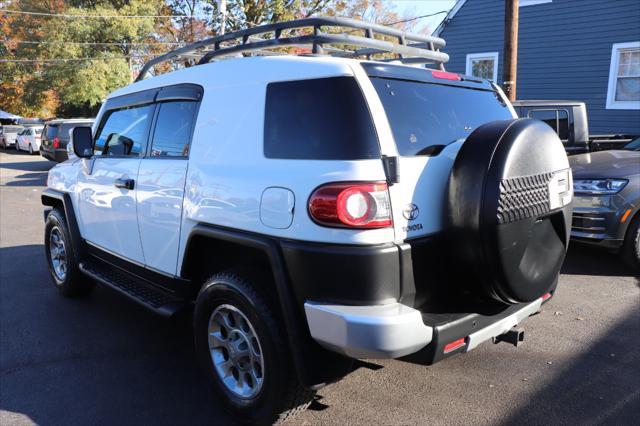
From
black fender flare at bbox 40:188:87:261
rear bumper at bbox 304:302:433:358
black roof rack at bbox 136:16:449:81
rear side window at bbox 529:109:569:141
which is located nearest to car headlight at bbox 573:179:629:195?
rear side window at bbox 529:109:569:141

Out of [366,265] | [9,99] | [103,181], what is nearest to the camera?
[366,265]

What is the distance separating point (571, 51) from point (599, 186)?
9006mm

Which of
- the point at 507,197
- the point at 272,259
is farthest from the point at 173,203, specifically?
the point at 507,197

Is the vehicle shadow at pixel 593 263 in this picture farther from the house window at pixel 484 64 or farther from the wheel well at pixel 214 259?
the house window at pixel 484 64

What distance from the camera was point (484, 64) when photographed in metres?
14.5

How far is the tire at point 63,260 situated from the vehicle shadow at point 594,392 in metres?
3.97

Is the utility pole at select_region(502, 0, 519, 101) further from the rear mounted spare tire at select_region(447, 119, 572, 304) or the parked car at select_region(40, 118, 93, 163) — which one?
the parked car at select_region(40, 118, 93, 163)

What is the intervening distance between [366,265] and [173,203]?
154cm

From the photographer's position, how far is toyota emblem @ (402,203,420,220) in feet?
7.86

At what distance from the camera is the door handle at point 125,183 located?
3.66 metres

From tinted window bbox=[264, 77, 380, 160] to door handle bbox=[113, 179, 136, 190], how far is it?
147cm

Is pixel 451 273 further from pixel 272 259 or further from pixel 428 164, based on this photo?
pixel 272 259

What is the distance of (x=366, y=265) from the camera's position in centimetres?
227

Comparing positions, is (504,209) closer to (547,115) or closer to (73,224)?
(73,224)
